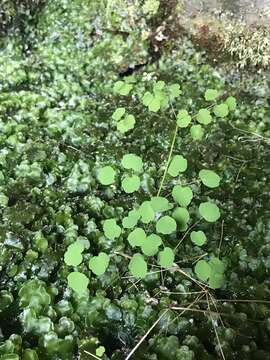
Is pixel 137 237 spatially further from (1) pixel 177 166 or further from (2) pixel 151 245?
(1) pixel 177 166

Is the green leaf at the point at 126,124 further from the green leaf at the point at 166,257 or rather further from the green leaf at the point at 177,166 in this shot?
the green leaf at the point at 166,257

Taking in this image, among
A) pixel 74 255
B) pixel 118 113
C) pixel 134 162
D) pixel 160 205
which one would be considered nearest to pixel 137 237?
pixel 160 205

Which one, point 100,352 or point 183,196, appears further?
point 183,196

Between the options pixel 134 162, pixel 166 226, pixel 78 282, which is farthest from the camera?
pixel 134 162

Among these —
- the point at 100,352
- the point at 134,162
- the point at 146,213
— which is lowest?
the point at 100,352

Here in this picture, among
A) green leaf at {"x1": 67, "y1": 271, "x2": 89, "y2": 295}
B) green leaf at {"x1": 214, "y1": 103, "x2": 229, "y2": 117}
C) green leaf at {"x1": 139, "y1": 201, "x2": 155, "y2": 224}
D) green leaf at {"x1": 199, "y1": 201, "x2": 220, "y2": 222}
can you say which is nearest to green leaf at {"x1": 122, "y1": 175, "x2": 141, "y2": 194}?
green leaf at {"x1": 139, "y1": 201, "x2": 155, "y2": 224}

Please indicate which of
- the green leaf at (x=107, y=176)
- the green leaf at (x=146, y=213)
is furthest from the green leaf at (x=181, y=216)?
the green leaf at (x=107, y=176)

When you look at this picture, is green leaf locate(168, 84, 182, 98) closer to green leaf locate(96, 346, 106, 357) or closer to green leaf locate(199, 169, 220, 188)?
green leaf locate(199, 169, 220, 188)
